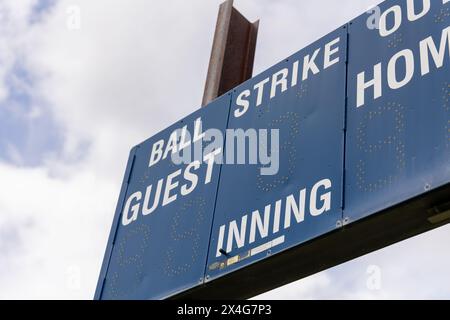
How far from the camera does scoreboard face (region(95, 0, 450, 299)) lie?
5.50 metres

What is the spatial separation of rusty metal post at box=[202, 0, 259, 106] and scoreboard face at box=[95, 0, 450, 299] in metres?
0.66

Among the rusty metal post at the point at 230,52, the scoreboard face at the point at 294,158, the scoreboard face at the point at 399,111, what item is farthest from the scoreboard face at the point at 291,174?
the rusty metal post at the point at 230,52

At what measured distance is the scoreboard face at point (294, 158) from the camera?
18.0 ft

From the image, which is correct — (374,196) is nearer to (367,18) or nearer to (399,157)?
(399,157)

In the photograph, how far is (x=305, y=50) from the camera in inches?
267

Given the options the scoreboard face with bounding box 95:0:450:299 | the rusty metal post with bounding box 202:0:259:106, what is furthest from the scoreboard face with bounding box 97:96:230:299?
the rusty metal post with bounding box 202:0:259:106

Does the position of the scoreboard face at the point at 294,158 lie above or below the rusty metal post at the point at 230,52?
below

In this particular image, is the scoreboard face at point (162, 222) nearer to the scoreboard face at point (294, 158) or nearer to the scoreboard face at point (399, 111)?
Answer: the scoreboard face at point (294, 158)

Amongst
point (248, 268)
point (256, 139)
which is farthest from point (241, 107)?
point (248, 268)

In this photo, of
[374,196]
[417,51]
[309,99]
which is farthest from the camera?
[309,99]

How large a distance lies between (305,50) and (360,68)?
0.72 m

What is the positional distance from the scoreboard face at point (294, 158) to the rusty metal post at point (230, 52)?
662 mm

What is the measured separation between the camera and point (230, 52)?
326 inches

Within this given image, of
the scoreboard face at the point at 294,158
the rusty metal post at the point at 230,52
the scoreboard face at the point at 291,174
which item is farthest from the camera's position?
the rusty metal post at the point at 230,52
